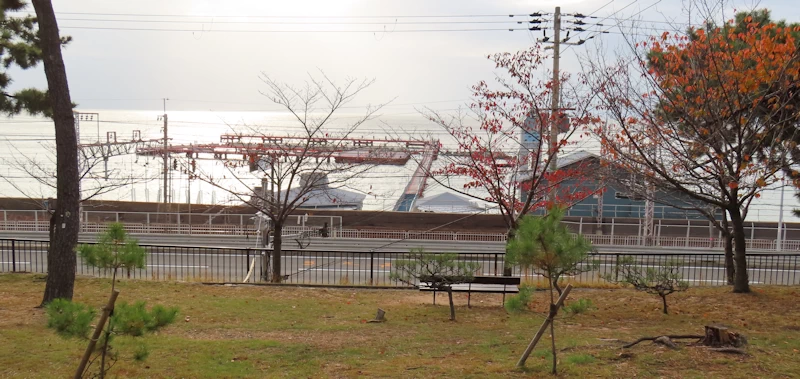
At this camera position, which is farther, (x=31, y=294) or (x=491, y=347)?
(x=31, y=294)

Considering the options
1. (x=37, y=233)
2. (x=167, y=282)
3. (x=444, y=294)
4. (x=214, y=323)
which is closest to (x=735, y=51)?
(x=444, y=294)

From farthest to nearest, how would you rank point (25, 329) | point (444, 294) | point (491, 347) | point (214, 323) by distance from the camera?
point (444, 294), point (214, 323), point (25, 329), point (491, 347)

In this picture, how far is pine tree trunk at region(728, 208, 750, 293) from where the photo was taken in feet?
37.0

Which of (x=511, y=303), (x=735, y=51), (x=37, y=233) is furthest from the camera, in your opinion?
(x=37, y=233)

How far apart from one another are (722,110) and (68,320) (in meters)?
11.3

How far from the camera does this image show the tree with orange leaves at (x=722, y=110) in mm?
10266

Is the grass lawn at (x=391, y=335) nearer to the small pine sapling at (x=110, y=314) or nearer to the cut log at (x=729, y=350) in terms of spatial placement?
the cut log at (x=729, y=350)

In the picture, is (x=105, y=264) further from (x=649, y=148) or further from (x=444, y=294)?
(x=649, y=148)

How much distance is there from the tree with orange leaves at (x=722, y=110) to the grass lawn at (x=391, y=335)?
7.90 ft

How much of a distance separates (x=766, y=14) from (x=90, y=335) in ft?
49.2

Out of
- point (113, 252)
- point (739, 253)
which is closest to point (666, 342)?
point (739, 253)

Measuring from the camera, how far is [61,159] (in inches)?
375

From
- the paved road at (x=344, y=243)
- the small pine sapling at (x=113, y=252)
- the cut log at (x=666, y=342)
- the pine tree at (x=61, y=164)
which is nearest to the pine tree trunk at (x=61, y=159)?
the pine tree at (x=61, y=164)

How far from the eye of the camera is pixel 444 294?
1309 cm
